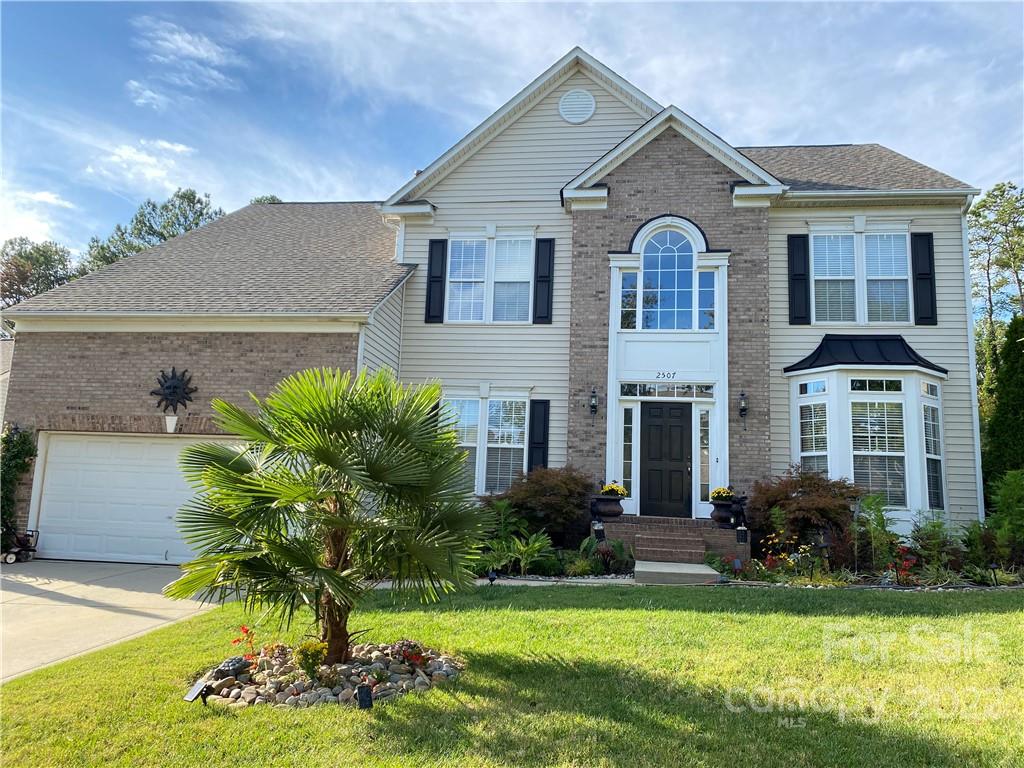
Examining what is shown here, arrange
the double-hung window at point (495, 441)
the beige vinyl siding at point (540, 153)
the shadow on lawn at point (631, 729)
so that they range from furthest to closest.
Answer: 1. the beige vinyl siding at point (540, 153)
2. the double-hung window at point (495, 441)
3. the shadow on lawn at point (631, 729)

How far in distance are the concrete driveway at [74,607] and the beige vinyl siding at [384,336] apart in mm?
4692

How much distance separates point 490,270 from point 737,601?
8.14 meters

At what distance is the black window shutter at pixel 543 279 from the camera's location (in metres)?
13.0

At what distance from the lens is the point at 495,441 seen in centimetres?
1288

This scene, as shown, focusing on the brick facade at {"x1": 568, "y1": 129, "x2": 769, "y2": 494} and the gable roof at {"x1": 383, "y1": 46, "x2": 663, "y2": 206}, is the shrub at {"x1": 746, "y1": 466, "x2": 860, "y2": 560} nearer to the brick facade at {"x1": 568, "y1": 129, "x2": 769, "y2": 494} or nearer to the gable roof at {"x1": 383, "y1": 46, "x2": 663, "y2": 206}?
the brick facade at {"x1": 568, "y1": 129, "x2": 769, "y2": 494}

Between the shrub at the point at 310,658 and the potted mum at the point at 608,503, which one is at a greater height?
the potted mum at the point at 608,503

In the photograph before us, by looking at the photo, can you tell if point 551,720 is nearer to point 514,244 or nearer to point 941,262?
point 514,244

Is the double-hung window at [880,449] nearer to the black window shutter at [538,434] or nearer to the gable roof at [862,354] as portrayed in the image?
the gable roof at [862,354]

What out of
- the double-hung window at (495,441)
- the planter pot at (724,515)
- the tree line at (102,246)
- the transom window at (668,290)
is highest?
the tree line at (102,246)

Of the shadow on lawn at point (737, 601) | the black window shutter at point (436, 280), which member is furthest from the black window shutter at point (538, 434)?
the shadow on lawn at point (737, 601)

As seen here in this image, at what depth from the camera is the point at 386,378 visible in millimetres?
5570

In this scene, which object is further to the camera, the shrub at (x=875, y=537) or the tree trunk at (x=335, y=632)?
the shrub at (x=875, y=537)

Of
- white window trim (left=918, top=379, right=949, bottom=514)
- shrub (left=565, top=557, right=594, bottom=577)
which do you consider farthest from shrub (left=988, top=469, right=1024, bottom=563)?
shrub (left=565, top=557, right=594, bottom=577)

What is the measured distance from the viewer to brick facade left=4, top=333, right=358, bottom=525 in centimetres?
1157
